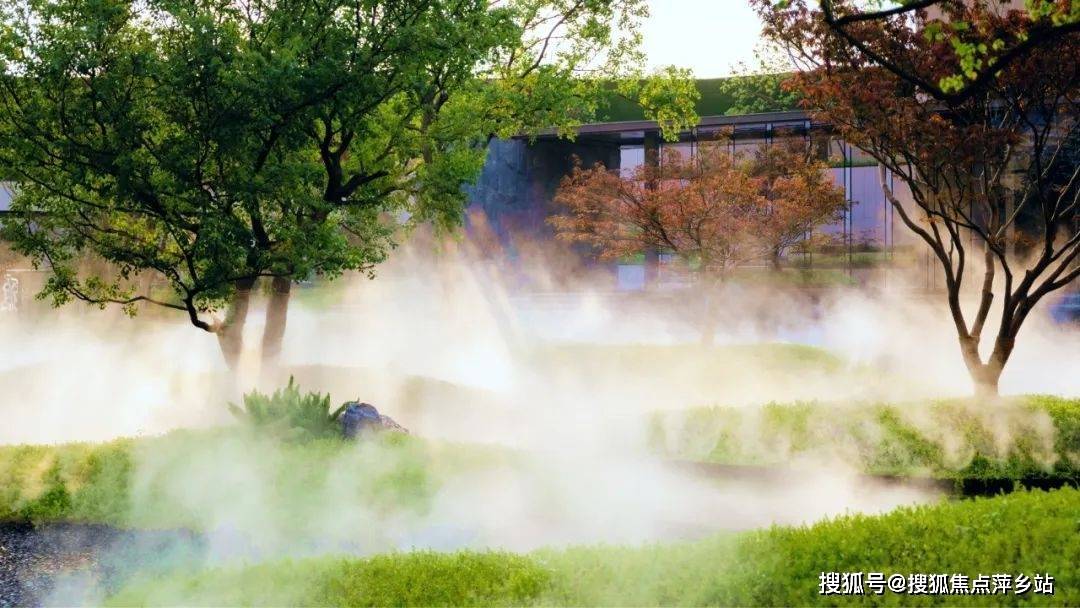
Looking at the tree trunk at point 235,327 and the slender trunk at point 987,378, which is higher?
the tree trunk at point 235,327

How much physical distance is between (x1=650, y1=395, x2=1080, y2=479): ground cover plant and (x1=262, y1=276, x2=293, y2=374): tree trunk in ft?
25.0

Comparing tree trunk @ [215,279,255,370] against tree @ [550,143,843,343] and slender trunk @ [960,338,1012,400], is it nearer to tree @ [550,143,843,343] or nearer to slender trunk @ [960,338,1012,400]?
tree @ [550,143,843,343]

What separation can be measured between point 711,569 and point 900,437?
23.9ft

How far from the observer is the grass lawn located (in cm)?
728

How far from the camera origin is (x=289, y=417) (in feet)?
46.0

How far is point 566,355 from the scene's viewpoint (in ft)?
86.4

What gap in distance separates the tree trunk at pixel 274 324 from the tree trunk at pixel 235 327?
102cm

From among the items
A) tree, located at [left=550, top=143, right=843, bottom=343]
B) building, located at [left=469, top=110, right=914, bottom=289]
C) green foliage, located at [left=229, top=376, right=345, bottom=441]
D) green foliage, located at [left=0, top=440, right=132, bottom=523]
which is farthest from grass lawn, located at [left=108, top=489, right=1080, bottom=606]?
building, located at [left=469, top=110, right=914, bottom=289]

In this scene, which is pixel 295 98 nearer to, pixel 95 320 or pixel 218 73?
pixel 218 73

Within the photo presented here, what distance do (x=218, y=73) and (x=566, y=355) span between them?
13.9m

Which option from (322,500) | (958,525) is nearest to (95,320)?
(322,500)

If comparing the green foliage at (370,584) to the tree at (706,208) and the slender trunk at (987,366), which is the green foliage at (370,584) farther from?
the tree at (706,208)

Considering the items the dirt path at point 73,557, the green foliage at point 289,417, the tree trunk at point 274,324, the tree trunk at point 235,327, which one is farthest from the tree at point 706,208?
the dirt path at point 73,557

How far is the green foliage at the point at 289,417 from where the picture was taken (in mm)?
13820
